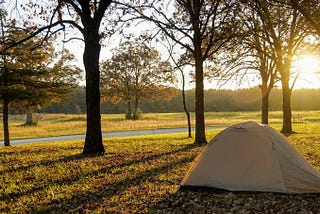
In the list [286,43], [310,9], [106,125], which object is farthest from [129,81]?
[310,9]

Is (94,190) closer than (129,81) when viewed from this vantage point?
Yes

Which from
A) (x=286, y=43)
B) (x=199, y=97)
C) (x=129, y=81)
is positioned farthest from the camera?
(x=129, y=81)

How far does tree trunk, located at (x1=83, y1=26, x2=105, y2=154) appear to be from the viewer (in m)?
13.5

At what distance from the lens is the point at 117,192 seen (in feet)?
25.3

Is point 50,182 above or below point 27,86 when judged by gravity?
below

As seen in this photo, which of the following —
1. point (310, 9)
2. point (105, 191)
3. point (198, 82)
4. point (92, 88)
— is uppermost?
point (310, 9)

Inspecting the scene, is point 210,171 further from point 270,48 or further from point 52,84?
point 270,48

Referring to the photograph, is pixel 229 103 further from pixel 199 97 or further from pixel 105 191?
pixel 105 191

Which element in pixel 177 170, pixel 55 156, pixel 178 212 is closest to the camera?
pixel 178 212

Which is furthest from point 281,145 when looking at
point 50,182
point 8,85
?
point 8,85

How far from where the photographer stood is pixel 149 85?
50031 mm

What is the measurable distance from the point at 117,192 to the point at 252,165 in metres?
3.13

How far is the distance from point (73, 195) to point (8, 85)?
1307cm

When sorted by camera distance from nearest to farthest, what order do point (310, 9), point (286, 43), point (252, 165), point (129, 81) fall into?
point (252, 165) → point (310, 9) → point (286, 43) → point (129, 81)
